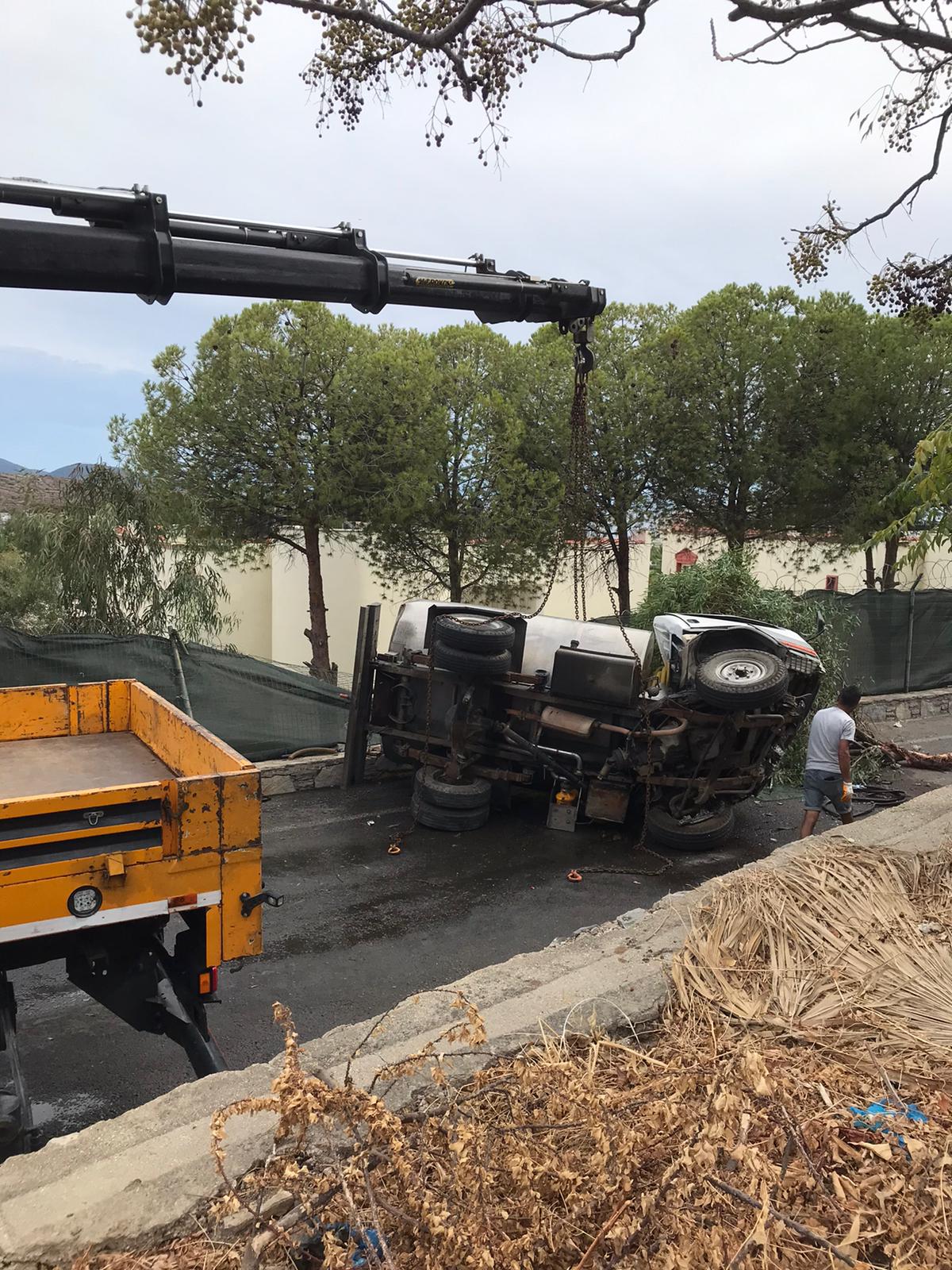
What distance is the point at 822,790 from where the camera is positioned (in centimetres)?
836

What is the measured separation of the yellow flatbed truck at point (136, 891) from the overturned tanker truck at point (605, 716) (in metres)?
4.56

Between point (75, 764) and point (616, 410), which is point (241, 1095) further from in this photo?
point (616, 410)

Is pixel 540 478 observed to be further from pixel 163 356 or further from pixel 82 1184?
pixel 82 1184

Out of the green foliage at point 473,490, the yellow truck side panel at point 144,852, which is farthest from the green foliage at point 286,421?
the yellow truck side panel at point 144,852

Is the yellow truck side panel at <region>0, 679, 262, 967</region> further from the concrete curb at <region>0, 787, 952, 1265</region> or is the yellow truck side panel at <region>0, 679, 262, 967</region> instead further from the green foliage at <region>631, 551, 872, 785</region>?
the green foliage at <region>631, 551, 872, 785</region>

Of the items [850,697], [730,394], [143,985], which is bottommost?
[143,985]

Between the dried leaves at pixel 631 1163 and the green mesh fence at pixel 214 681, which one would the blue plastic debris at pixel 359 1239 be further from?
the green mesh fence at pixel 214 681

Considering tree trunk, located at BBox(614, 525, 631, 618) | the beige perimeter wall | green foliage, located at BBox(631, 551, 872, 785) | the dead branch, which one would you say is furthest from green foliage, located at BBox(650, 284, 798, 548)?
the dead branch

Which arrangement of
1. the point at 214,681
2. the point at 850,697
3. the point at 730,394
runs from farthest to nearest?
1. the point at 730,394
2. the point at 214,681
3. the point at 850,697

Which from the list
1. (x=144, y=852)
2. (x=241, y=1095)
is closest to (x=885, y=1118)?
(x=241, y=1095)

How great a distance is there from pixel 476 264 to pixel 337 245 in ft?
4.65

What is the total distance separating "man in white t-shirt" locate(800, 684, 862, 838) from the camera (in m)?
8.15

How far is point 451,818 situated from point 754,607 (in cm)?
482

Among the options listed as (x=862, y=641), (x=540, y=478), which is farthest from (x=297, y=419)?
(x=862, y=641)
